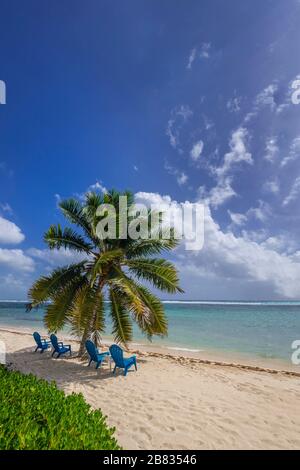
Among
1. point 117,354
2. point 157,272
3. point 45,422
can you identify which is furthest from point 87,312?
point 45,422

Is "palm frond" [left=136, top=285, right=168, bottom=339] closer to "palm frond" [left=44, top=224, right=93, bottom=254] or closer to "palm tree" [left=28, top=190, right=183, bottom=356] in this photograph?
"palm tree" [left=28, top=190, right=183, bottom=356]

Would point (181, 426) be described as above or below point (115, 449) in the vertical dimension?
below

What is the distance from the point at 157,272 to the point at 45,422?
23.7ft

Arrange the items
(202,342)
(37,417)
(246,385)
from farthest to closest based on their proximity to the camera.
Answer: (202,342) < (246,385) < (37,417)

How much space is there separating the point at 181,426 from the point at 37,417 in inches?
119

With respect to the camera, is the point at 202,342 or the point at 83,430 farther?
the point at 202,342

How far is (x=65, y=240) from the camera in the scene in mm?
9688

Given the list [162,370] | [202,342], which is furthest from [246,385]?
[202,342]

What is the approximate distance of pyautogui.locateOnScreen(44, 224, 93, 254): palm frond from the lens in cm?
958

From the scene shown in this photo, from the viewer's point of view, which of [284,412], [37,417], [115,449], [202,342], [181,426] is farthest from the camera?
[202,342]

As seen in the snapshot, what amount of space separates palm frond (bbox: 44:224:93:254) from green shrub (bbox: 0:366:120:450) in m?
6.18

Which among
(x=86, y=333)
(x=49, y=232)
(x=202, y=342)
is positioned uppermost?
(x=49, y=232)

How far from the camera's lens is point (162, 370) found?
9672 millimetres
